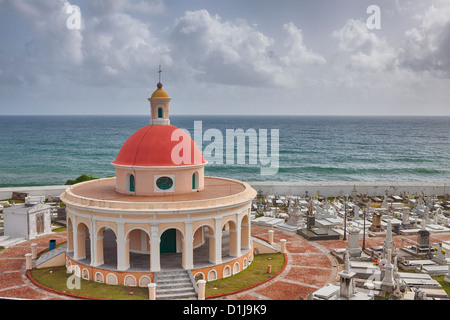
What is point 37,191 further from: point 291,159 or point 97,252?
point 291,159

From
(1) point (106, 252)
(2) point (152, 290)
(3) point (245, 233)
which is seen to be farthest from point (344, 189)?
(2) point (152, 290)

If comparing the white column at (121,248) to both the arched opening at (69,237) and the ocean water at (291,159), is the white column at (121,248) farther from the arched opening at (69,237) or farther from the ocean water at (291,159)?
the ocean water at (291,159)

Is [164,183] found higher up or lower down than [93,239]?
higher up

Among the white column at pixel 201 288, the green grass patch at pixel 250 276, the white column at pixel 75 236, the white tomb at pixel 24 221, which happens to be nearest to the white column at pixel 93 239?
the white column at pixel 75 236

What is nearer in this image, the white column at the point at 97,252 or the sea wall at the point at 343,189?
the white column at the point at 97,252

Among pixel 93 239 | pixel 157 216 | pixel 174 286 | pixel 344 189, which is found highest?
pixel 157 216

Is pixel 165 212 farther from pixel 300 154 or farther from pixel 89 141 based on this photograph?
pixel 89 141
